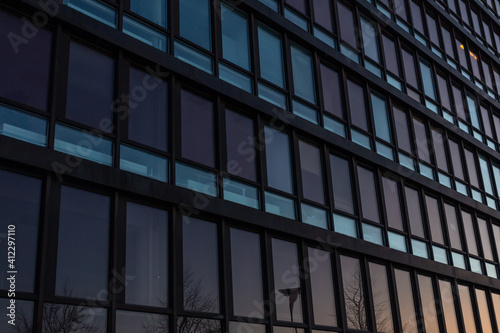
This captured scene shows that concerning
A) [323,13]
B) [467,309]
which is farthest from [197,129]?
[467,309]

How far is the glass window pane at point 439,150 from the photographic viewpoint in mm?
23656

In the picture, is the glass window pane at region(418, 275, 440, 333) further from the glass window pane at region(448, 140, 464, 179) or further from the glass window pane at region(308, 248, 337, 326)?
the glass window pane at region(448, 140, 464, 179)

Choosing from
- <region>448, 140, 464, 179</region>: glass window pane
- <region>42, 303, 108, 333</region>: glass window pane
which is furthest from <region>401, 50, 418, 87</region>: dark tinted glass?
<region>42, 303, 108, 333</region>: glass window pane

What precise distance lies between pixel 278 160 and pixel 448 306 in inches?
335

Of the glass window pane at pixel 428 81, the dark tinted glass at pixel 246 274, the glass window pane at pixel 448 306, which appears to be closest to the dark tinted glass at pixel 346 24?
the glass window pane at pixel 428 81

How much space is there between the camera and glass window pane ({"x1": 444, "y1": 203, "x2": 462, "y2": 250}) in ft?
74.4

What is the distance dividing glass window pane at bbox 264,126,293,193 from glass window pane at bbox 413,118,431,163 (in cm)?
712

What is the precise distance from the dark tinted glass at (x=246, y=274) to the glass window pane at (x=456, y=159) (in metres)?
11.7

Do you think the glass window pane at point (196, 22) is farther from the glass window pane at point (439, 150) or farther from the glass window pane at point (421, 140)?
the glass window pane at point (439, 150)

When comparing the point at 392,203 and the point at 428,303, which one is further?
the point at 392,203

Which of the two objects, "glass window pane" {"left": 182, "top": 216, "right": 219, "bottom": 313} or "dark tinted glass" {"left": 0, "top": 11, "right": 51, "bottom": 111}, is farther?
"glass window pane" {"left": 182, "top": 216, "right": 219, "bottom": 313}

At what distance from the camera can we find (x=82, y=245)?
12.0m

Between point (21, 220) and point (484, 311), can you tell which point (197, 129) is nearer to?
point (21, 220)

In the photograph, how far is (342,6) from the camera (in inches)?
871
